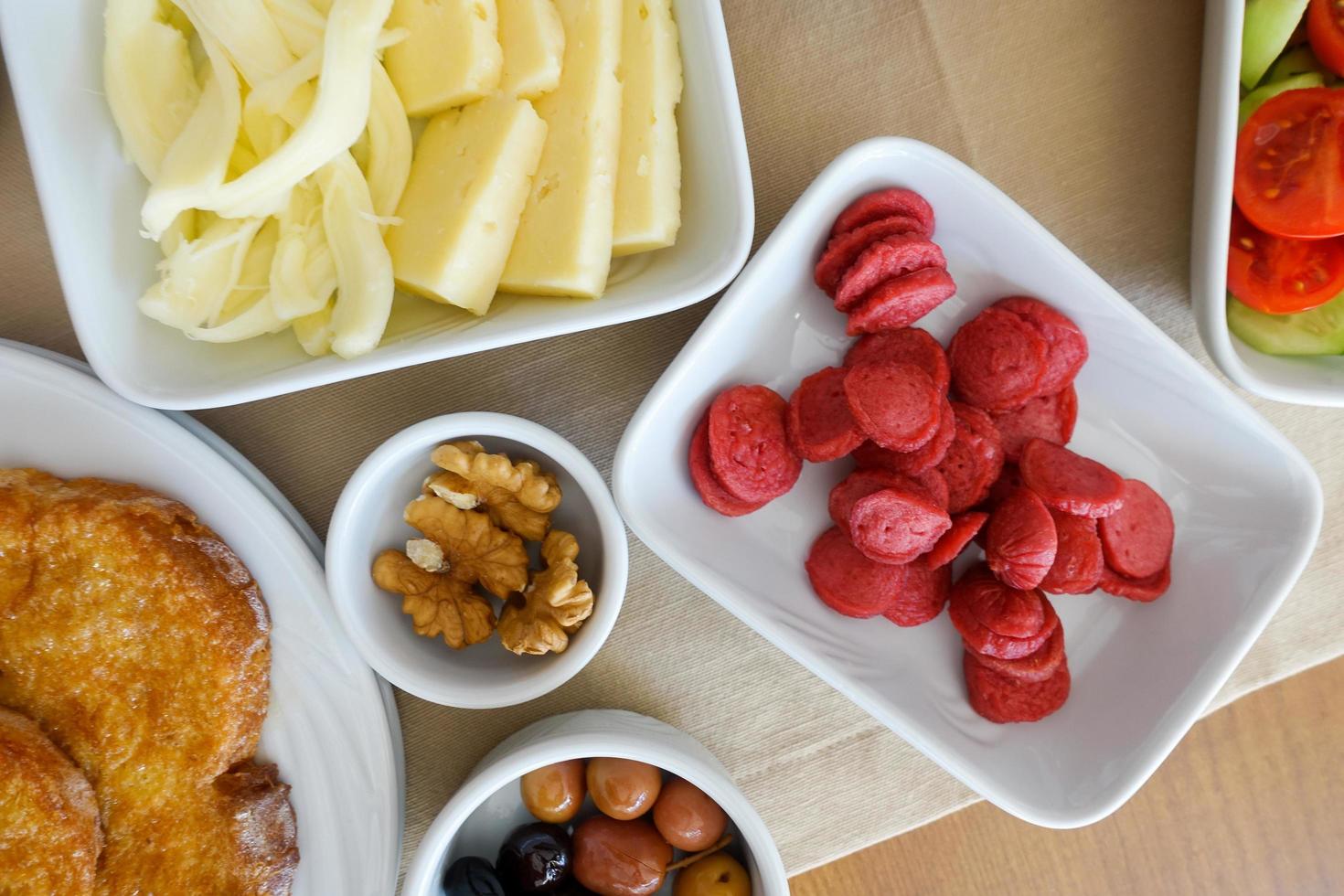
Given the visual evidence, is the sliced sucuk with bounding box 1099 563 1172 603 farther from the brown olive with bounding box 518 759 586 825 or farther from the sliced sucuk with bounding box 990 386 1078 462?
the brown olive with bounding box 518 759 586 825

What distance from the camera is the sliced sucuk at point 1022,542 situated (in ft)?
3.02

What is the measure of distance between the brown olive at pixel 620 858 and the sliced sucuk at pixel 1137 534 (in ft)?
2.08

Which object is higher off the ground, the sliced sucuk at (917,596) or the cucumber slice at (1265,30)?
the cucumber slice at (1265,30)

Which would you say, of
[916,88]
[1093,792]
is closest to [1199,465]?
[1093,792]

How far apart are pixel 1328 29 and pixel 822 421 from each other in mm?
713

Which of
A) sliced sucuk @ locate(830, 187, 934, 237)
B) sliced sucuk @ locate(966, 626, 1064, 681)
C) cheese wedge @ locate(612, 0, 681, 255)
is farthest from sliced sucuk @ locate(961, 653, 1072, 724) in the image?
cheese wedge @ locate(612, 0, 681, 255)

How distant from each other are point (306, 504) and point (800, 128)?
76cm

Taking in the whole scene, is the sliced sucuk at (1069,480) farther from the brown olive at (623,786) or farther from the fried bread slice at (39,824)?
the fried bread slice at (39,824)

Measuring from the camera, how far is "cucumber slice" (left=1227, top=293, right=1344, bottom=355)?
3.23ft

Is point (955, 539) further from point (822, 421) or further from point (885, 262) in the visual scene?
point (885, 262)

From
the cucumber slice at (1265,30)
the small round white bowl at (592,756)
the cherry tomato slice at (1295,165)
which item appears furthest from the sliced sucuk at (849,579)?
the cucumber slice at (1265,30)

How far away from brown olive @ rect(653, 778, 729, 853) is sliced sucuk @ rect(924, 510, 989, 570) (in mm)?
376

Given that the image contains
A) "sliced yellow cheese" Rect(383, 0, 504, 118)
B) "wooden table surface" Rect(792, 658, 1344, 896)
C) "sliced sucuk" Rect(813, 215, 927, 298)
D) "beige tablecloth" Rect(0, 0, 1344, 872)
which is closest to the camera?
"sliced yellow cheese" Rect(383, 0, 504, 118)

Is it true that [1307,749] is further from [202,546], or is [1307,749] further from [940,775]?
[202,546]
